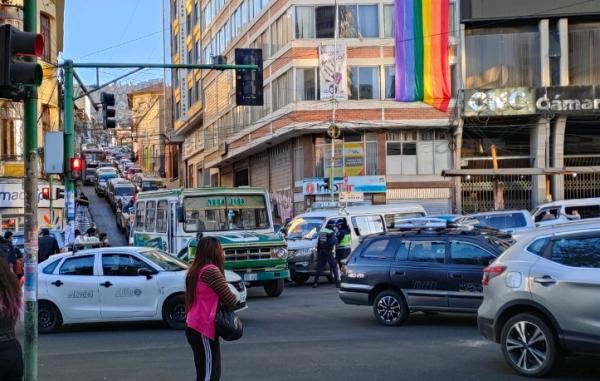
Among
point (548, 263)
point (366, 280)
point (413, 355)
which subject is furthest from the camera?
point (366, 280)

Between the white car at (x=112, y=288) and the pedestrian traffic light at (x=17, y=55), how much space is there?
21.5ft

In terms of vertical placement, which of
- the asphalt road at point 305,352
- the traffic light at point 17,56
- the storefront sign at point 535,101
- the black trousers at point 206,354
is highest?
the storefront sign at point 535,101

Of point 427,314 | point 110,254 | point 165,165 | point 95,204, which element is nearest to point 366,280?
point 427,314

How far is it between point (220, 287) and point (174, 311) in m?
6.82

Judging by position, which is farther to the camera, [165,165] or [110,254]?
[165,165]

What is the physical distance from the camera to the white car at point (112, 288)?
12.8m

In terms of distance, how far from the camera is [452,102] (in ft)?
127

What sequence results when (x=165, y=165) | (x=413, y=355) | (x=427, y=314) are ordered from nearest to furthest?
(x=413, y=355) → (x=427, y=314) → (x=165, y=165)

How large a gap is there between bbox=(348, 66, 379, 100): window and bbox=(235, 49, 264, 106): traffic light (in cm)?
1836

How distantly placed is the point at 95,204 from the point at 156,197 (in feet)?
130

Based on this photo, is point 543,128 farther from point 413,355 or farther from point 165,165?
point 165,165

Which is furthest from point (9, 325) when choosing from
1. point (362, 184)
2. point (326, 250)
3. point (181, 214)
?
point (362, 184)

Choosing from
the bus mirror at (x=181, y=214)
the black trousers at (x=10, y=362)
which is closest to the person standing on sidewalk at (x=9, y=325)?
the black trousers at (x=10, y=362)

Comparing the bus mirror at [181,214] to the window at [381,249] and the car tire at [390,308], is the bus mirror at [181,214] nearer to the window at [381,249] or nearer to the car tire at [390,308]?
the window at [381,249]
